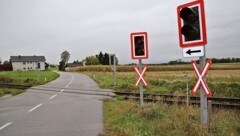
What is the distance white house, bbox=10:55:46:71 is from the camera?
12115 centimetres

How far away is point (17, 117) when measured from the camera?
1100 cm

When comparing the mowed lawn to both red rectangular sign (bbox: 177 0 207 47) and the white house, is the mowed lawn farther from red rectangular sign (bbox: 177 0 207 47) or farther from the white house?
the white house

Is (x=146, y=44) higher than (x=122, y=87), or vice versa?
(x=146, y=44)

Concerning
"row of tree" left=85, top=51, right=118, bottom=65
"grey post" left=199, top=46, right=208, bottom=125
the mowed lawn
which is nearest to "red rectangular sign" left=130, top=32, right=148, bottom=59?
"grey post" left=199, top=46, right=208, bottom=125

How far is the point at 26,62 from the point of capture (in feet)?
413

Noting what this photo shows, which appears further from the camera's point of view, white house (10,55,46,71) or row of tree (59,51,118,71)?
row of tree (59,51,118,71)

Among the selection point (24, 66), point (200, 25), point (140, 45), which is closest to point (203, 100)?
point (200, 25)

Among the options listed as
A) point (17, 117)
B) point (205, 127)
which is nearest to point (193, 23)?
point (205, 127)

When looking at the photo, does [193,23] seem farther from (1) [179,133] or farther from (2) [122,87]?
(2) [122,87]

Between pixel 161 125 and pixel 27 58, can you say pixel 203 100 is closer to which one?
pixel 161 125

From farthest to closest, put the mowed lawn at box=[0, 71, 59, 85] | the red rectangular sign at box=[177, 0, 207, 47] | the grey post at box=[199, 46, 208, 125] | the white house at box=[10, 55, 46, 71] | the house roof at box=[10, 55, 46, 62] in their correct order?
the house roof at box=[10, 55, 46, 62] → the white house at box=[10, 55, 46, 71] → the mowed lawn at box=[0, 71, 59, 85] → the grey post at box=[199, 46, 208, 125] → the red rectangular sign at box=[177, 0, 207, 47]

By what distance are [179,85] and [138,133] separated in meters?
17.8

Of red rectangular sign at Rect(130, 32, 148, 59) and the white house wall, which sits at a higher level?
the white house wall

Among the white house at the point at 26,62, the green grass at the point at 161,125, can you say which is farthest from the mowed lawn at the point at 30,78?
the white house at the point at 26,62
